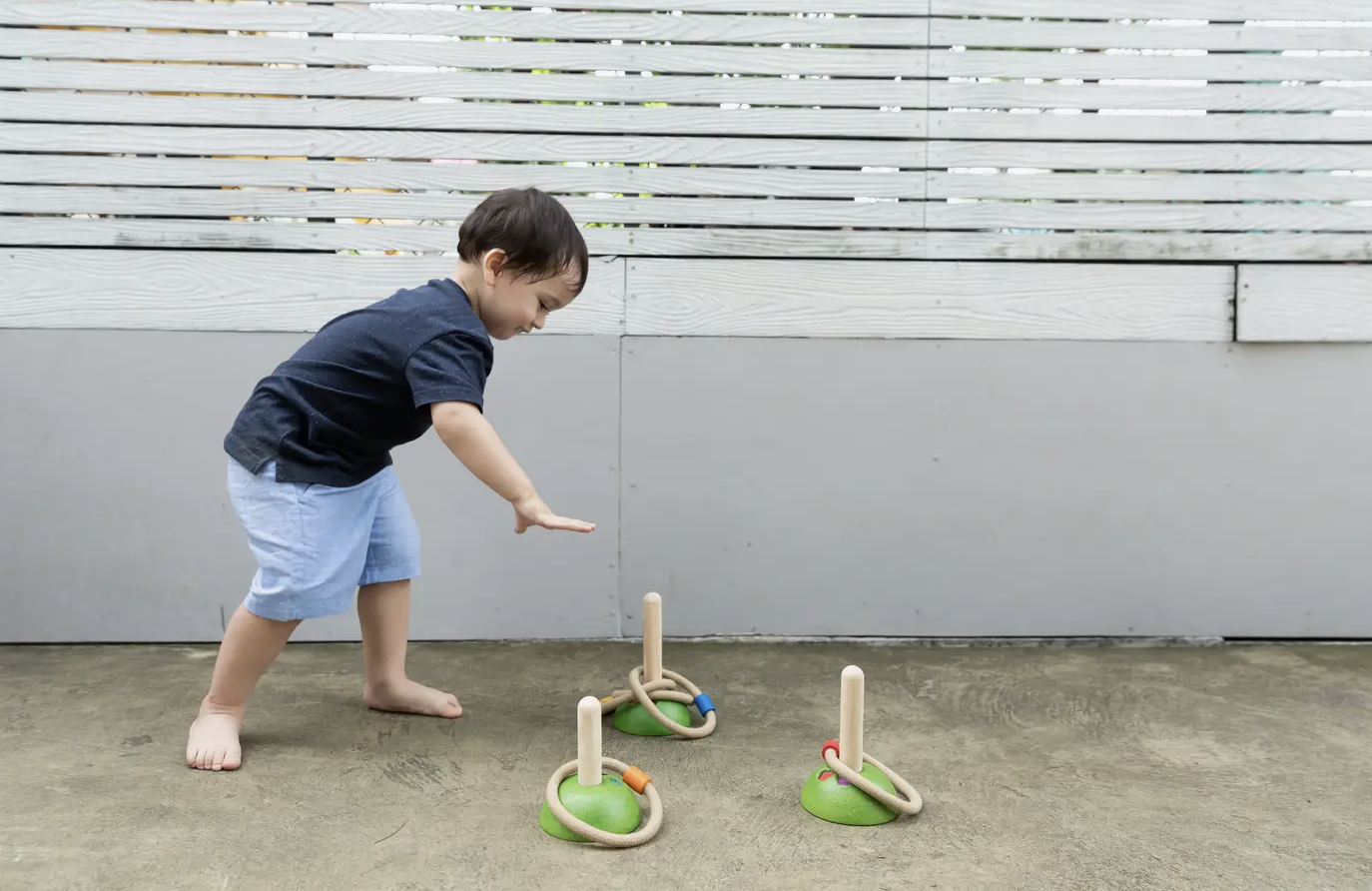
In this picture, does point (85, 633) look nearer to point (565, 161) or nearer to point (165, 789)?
point (165, 789)

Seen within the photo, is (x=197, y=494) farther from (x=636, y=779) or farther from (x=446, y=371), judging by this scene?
(x=636, y=779)

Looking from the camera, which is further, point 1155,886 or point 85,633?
point 85,633

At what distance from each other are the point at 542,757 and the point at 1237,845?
1.35 m

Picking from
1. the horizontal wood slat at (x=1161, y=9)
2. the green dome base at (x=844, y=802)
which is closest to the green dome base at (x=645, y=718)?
the green dome base at (x=844, y=802)

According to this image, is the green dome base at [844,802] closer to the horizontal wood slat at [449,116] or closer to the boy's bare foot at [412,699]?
the boy's bare foot at [412,699]

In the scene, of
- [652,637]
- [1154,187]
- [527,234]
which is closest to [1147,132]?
[1154,187]

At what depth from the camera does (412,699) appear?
8.49ft

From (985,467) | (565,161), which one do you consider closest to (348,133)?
(565,161)

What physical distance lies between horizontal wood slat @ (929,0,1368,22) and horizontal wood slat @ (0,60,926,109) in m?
0.28

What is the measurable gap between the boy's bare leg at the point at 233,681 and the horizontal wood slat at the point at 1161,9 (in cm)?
244

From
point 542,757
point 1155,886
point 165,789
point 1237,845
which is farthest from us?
point 542,757

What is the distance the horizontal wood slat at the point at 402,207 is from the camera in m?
3.10

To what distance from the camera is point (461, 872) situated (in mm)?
1829

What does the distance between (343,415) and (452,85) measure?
4.12 feet
